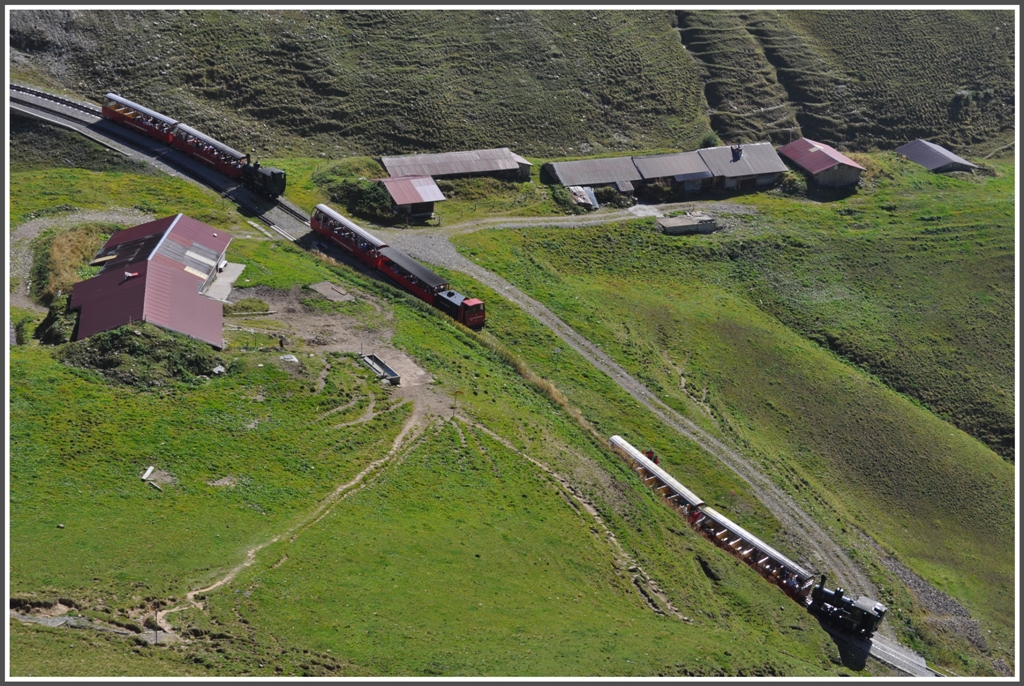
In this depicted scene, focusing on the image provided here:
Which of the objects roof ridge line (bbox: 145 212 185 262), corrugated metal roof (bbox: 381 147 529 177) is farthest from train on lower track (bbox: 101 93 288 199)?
roof ridge line (bbox: 145 212 185 262)

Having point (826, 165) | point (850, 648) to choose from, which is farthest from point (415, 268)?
point (826, 165)

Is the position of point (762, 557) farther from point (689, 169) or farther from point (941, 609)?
point (689, 169)

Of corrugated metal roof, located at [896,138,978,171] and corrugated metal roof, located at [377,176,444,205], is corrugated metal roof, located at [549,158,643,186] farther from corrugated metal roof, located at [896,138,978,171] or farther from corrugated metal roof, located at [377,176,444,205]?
corrugated metal roof, located at [896,138,978,171]

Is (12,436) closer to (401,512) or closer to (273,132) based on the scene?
(401,512)

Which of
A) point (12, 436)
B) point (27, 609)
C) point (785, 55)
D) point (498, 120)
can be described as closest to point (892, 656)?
point (27, 609)

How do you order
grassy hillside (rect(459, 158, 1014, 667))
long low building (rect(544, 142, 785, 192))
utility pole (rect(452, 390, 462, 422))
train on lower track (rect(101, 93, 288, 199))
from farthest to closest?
long low building (rect(544, 142, 785, 192)) → train on lower track (rect(101, 93, 288, 199)) → grassy hillside (rect(459, 158, 1014, 667)) → utility pole (rect(452, 390, 462, 422))
